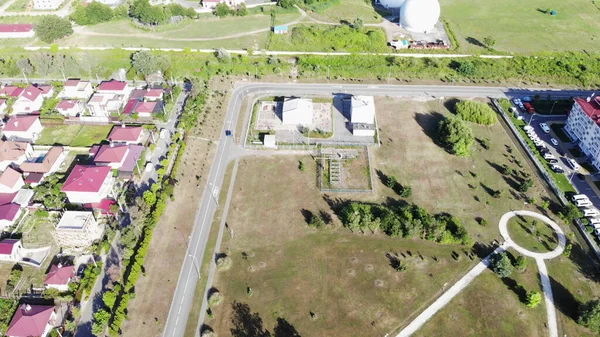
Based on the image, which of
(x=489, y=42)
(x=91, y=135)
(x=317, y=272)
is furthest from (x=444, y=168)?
(x=91, y=135)

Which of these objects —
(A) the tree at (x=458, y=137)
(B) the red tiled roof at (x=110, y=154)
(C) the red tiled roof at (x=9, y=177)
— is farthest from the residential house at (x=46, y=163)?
(A) the tree at (x=458, y=137)

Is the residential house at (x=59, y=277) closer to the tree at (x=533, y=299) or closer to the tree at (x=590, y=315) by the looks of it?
the tree at (x=533, y=299)

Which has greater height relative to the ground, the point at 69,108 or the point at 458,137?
the point at 69,108

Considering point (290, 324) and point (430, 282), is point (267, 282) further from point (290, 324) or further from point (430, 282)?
point (430, 282)

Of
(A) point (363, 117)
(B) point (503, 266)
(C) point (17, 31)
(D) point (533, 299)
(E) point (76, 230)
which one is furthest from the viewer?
(C) point (17, 31)

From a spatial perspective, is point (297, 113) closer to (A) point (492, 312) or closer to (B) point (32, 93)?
(A) point (492, 312)

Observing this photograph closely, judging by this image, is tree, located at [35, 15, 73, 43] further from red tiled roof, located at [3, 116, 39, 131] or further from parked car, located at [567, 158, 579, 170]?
parked car, located at [567, 158, 579, 170]

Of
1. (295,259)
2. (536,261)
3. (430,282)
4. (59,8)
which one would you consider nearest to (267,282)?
(295,259)
